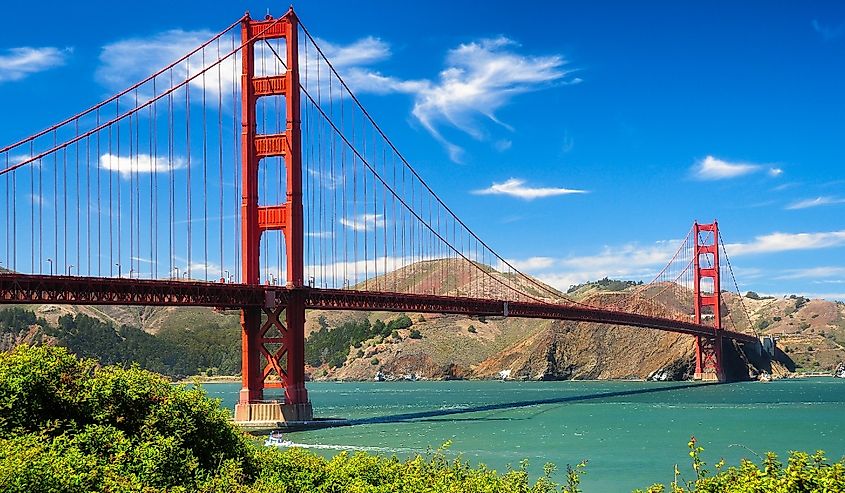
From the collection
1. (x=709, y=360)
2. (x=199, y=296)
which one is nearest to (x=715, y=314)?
→ (x=709, y=360)

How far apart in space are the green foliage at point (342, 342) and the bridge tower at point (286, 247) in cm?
12662

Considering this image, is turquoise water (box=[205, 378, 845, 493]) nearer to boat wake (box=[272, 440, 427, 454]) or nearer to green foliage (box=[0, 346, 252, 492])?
boat wake (box=[272, 440, 427, 454])

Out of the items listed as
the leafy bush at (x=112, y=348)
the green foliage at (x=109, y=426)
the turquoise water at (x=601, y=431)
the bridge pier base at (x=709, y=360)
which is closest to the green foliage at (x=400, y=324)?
the leafy bush at (x=112, y=348)

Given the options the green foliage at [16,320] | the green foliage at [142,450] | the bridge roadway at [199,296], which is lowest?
the green foliage at [142,450]

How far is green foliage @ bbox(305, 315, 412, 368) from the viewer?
188 meters

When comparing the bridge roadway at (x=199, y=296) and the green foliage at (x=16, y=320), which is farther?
the green foliage at (x=16, y=320)

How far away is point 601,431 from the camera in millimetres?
57750

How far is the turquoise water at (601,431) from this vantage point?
42.9 metres

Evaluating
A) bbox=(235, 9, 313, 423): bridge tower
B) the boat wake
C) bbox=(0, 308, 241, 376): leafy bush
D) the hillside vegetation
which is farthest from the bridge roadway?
bbox=(0, 308, 241, 376): leafy bush

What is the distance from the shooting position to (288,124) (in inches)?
2260

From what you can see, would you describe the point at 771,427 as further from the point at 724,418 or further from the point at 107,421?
the point at 107,421

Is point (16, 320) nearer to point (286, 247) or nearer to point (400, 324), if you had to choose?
point (400, 324)

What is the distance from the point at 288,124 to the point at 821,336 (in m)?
156

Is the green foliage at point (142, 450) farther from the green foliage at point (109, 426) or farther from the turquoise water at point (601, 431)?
the turquoise water at point (601, 431)
